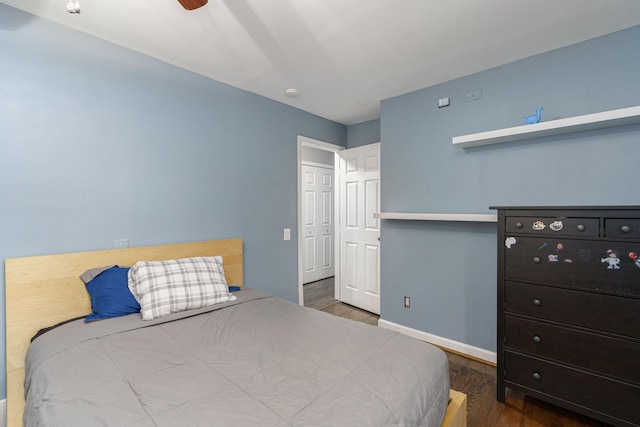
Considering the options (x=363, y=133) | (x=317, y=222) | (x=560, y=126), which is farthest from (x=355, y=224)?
(x=560, y=126)

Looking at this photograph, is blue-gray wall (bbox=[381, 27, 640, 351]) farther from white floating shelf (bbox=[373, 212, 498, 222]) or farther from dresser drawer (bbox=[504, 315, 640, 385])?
dresser drawer (bbox=[504, 315, 640, 385])

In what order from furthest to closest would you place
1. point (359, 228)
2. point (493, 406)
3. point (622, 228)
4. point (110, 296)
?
point (359, 228) → point (493, 406) → point (110, 296) → point (622, 228)

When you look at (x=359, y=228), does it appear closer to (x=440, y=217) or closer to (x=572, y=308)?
(x=440, y=217)

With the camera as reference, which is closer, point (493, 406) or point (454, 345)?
point (493, 406)

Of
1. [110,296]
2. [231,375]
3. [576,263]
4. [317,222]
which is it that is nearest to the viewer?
[231,375]

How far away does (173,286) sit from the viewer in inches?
74.2

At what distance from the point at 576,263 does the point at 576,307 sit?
26 cm

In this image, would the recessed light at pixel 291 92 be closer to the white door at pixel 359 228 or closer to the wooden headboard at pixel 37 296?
the white door at pixel 359 228

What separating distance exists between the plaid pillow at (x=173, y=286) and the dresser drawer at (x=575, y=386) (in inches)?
79.8

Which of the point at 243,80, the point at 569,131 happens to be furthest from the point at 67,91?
the point at 569,131

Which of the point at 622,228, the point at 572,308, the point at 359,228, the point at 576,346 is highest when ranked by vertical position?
the point at 622,228

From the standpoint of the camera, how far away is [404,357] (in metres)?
1.33

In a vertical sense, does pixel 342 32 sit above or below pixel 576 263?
above

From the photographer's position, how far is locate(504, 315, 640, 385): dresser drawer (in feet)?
5.11
